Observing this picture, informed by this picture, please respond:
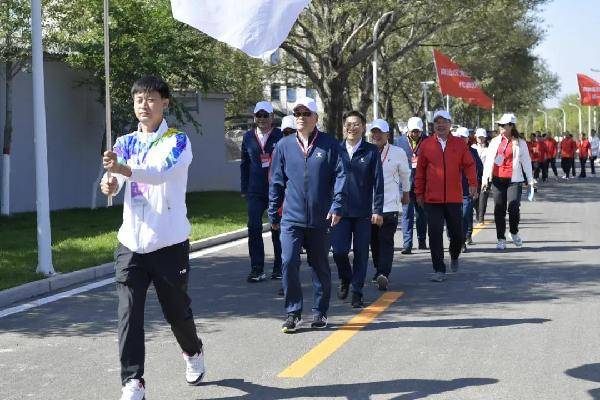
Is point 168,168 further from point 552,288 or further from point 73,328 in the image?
point 552,288

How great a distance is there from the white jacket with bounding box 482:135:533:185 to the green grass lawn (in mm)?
A: 4433

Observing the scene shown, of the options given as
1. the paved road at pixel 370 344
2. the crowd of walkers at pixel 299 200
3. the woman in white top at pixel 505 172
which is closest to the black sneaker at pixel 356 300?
the crowd of walkers at pixel 299 200

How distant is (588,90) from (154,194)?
4286cm

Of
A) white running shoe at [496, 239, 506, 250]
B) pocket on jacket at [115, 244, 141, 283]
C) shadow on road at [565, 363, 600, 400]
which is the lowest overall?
shadow on road at [565, 363, 600, 400]

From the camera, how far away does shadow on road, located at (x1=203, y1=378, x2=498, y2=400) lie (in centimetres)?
588

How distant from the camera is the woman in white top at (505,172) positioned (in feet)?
44.5

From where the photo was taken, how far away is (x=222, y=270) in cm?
1206

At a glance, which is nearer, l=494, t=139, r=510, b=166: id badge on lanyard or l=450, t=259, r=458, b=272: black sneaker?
l=450, t=259, r=458, b=272: black sneaker

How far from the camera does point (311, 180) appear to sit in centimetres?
786

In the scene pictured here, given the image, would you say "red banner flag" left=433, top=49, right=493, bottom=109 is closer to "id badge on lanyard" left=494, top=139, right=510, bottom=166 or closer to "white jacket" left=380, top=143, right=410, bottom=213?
"id badge on lanyard" left=494, top=139, right=510, bottom=166

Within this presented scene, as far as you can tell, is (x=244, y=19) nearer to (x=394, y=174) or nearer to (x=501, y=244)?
(x=394, y=174)

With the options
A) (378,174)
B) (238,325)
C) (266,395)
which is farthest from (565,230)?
(266,395)

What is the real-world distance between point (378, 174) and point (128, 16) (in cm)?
1324

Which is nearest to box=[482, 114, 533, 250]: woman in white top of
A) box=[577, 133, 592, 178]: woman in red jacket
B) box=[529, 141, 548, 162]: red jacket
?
box=[529, 141, 548, 162]: red jacket
